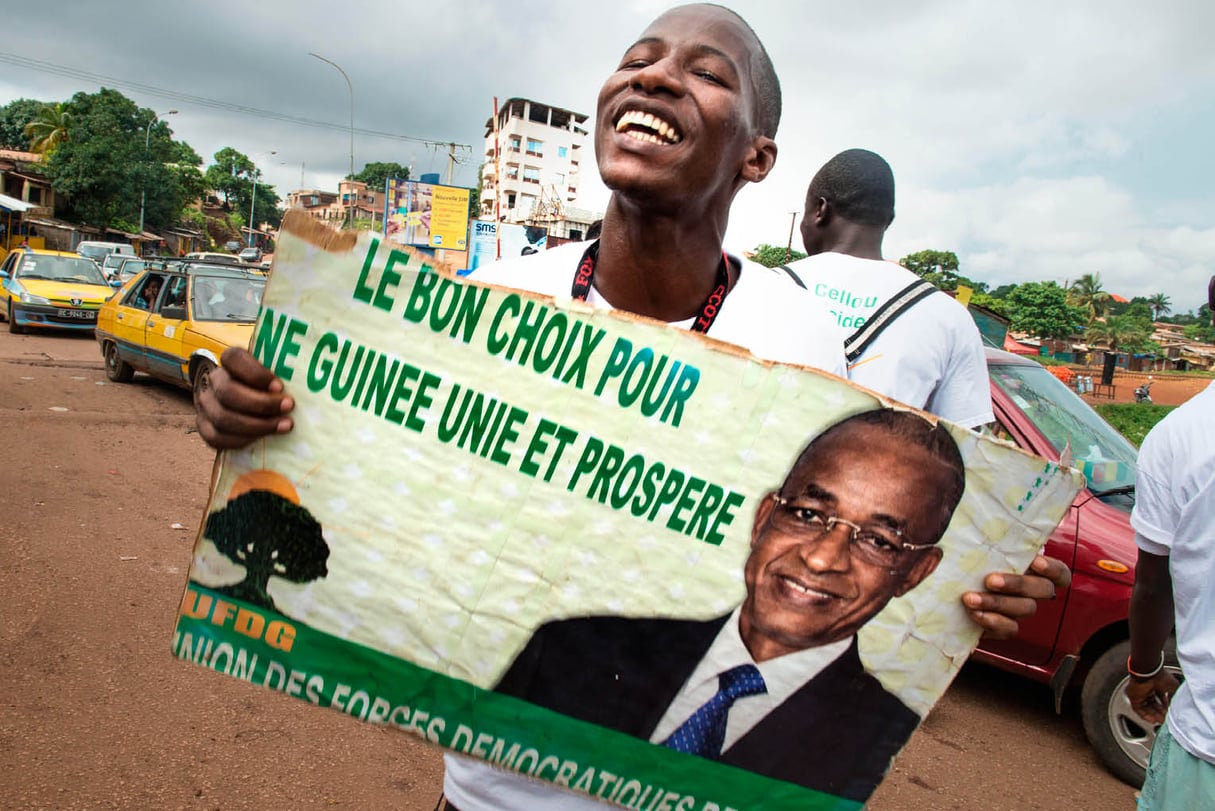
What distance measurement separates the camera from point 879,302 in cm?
233

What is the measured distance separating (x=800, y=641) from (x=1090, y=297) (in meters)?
99.8

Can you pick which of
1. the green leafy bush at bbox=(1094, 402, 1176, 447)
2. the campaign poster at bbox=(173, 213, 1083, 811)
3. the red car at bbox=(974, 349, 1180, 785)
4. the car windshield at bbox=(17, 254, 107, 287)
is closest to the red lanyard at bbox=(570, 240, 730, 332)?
the campaign poster at bbox=(173, 213, 1083, 811)

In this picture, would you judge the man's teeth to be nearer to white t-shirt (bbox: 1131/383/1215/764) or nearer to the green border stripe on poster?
the green border stripe on poster

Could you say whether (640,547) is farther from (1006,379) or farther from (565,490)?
(1006,379)

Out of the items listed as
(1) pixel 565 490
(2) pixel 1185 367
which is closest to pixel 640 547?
(1) pixel 565 490

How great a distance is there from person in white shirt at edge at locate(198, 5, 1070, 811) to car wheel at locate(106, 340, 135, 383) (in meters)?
10.6

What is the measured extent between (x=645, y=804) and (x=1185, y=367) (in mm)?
→ 83814

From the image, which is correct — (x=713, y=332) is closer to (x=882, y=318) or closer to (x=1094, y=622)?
(x=882, y=318)

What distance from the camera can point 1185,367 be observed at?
6775 cm

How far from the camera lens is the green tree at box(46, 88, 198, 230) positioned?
41094mm

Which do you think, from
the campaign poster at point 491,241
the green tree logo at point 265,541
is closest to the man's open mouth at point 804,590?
the green tree logo at point 265,541

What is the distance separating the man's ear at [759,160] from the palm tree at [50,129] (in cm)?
5657

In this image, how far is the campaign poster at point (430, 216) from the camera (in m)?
27.0

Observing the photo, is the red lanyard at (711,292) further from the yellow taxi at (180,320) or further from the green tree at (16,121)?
the green tree at (16,121)
